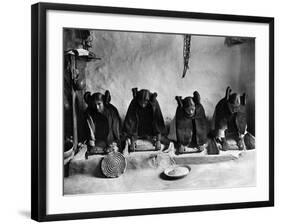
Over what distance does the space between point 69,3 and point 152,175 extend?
0.65m

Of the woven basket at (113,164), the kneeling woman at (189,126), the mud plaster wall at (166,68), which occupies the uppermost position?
the mud plaster wall at (166,68)

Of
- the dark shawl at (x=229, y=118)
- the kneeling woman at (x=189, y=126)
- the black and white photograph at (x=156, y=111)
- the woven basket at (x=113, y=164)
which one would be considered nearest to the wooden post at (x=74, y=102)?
the black and white photograph at (x=156, y=111)

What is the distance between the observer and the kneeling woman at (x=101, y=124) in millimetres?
2516

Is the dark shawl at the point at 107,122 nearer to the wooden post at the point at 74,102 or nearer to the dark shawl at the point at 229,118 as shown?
the wooden post at the point at 74,102

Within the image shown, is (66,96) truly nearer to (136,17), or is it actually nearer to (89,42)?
(89,42)

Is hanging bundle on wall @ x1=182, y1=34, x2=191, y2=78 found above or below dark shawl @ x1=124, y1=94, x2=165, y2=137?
above

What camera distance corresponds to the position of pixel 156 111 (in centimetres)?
262

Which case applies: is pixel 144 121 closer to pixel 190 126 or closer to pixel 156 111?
pixel 156 111

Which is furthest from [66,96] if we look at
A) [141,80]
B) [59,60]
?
[141,80]

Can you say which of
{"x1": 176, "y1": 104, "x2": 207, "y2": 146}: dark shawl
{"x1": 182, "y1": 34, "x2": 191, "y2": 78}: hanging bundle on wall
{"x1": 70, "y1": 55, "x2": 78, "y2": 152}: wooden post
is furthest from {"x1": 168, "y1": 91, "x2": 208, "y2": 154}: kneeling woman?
{"x1": 70, "y1": 55, "x2": 78, "y2": 152}: wooden post

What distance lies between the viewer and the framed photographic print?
2438 mm

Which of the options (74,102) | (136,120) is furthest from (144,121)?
(74,102)

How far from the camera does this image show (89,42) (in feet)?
8.21

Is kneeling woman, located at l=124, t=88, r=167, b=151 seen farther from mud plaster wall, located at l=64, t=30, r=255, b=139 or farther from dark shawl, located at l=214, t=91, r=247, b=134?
dark shawl, located at l=214, t=91, r=247, b=134
